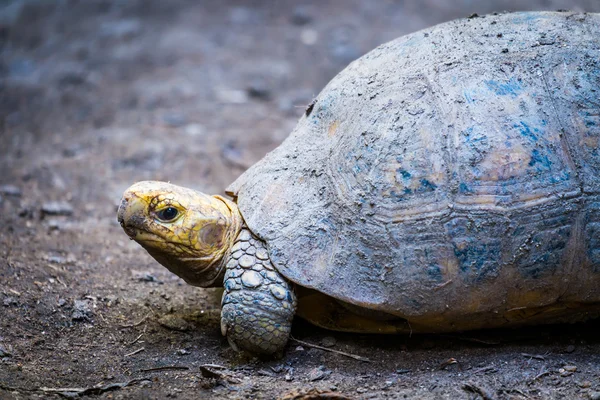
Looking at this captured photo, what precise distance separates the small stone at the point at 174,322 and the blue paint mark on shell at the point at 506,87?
8.32 ft

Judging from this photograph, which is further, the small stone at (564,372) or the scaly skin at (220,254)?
the scaly skin at (220,254)

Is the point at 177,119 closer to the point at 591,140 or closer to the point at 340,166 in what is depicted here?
the point at 340,166

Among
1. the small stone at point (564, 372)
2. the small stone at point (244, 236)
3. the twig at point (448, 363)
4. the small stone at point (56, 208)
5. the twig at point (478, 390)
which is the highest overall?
the small stone at point (244, 236)

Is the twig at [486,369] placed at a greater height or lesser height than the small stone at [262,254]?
lesser

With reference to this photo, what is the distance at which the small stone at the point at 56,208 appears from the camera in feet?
20.8

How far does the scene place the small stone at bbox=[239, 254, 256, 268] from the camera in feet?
13.2

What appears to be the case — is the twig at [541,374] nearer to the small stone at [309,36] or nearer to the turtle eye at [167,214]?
the turtle eye at [167,214]

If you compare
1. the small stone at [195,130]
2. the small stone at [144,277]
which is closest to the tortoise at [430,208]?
the small stone at [144,277]

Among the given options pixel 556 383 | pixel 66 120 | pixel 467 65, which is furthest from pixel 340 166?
pixel 66 120

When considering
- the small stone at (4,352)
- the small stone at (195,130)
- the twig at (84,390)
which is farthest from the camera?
the small stone at (195,130)

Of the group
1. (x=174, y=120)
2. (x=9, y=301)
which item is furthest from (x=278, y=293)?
(x=174, y=120)

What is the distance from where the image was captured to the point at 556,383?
144 inches

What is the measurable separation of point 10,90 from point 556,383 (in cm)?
852

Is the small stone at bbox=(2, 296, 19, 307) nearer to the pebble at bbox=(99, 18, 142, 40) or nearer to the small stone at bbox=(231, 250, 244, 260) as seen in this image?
the small stone at bbox=(231, 250, 244, 260)
